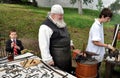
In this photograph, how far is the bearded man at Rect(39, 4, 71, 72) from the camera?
12.8 ft

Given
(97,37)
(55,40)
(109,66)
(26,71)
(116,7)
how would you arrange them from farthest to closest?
(116,7) < (109,66) < (97,37) < (55,40) < (26,71)

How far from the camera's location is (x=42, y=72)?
12.3 ft

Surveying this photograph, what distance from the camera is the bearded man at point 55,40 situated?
3887mm

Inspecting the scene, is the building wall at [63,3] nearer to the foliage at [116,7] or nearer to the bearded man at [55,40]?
the foliage at [116,7]

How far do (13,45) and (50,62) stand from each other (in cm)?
131

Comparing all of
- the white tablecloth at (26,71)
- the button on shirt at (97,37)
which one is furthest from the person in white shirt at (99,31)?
the white tablecloth at (26,71)

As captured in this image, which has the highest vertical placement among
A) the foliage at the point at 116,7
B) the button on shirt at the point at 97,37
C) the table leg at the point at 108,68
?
the button on shirt at the point at 97,37

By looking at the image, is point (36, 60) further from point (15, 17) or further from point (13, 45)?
point (15, 17)

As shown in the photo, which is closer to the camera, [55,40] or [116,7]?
[55,40]

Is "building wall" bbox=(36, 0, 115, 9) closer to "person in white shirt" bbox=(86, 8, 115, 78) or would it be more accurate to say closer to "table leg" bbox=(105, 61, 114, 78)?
"table leg" bbox=(105, 61, 114, 78)

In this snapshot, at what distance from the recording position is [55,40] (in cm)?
407

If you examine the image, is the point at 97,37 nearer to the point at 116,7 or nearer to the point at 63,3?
the point at 116,7

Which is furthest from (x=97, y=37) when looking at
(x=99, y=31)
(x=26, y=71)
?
(x=26, y=71)

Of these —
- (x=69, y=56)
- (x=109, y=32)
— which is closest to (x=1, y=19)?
(x=109, y=32)
